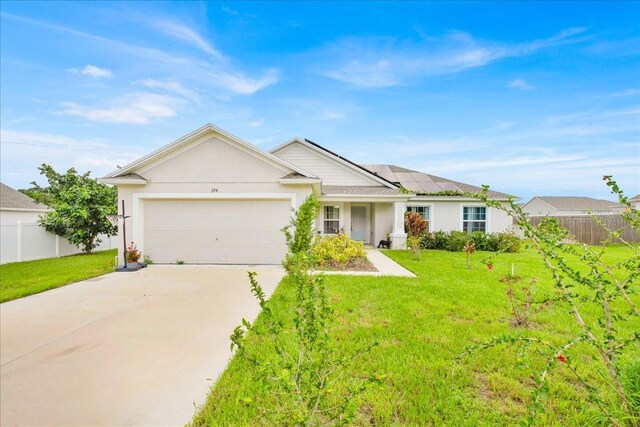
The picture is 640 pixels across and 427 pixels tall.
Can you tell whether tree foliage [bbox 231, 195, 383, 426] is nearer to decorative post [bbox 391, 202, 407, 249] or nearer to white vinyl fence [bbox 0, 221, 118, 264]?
decorative post [bbox 391, 202, 407, 249]

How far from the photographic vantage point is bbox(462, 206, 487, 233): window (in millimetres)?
16422

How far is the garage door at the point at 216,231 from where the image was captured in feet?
36.2

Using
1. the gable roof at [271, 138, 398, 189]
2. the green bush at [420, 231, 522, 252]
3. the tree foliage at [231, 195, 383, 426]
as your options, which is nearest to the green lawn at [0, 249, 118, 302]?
the tree foliage at [231, 195, 383, 426]

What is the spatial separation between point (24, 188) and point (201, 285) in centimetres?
3648

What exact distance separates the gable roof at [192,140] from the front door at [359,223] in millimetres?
6956

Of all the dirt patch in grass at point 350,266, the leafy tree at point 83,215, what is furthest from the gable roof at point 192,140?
the leafy tree at point 83,215

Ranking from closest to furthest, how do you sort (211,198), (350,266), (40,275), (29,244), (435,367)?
(435,367), (40,275), (350,266), (211,198), (29,244)

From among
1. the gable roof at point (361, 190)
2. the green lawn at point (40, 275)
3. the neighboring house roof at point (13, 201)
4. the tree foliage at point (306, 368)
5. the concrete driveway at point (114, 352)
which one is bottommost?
the green lawn at point (40, 275)

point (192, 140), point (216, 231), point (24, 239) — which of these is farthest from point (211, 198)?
point (24, 239)

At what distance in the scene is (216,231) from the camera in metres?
11.1

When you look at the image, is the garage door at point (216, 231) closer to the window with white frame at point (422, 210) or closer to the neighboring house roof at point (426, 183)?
the window with white frame at point (422, 210)

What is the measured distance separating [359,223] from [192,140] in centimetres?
1010

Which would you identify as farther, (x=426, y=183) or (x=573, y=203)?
(x=573, y=203)

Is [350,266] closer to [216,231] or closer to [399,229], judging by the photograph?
[216,231]
